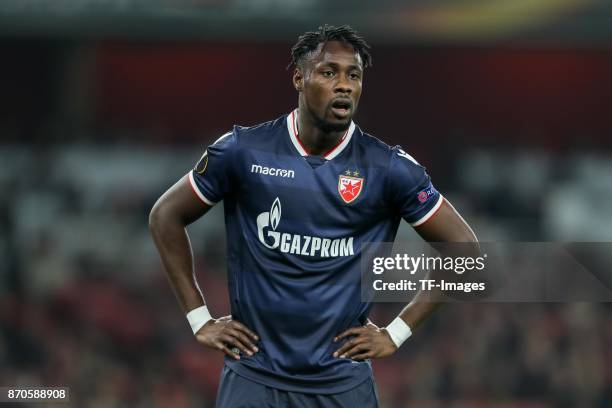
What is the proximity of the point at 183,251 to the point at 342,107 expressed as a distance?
0.83 metres

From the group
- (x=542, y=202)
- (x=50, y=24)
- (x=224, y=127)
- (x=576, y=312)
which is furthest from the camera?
(x=224, y=127)

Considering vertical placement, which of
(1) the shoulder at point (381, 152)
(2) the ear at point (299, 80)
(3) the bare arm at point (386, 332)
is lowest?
(3) the bare arm at point (386, 332)

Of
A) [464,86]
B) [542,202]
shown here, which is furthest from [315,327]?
[464,86]

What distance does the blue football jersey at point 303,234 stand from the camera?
3.88 meters

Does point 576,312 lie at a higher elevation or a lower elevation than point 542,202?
lower

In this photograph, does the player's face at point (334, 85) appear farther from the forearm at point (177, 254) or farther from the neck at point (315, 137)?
the forearm at point (177, 254)

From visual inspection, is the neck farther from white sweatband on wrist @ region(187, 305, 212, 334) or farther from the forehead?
white sweatband on wrist @ region(187, 305, 212, 334)

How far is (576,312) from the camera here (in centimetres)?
977

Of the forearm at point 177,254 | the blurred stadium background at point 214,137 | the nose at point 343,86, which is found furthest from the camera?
the blurred stadium background at point 214,137

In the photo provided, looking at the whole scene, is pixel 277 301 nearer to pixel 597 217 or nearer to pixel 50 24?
pixel 50 24

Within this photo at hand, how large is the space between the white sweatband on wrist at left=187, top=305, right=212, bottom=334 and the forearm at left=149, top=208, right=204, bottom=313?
18 mm

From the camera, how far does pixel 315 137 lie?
3.98 metres

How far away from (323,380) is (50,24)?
26.3 ft

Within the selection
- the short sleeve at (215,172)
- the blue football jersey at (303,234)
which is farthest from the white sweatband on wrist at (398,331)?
the short sleeve at (215,172)
